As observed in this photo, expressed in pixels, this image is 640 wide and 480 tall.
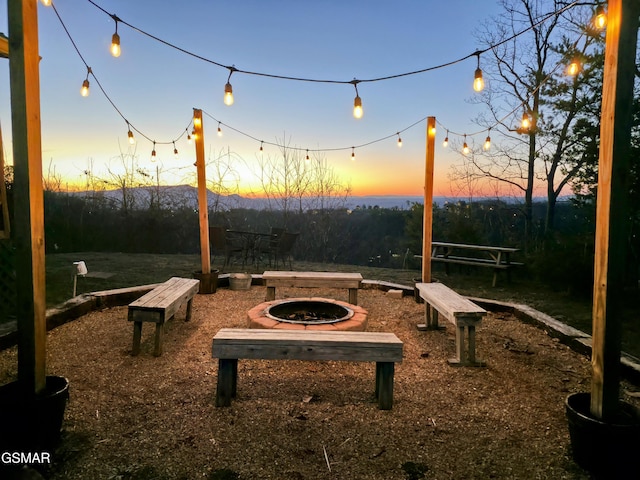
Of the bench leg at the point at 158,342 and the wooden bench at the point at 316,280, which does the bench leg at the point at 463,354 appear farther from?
the bench leg at the point at 158,342

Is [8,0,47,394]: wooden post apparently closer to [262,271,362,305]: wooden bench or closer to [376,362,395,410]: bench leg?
[376,362,395,410]: bench leg

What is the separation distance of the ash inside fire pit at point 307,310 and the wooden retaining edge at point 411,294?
6.47ft

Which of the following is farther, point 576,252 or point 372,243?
point 372,243

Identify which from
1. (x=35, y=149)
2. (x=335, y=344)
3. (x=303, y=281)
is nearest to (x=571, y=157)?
(x=303, y=281)

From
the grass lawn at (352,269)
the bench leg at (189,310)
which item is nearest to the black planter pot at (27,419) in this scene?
the bench leg at (189,310)

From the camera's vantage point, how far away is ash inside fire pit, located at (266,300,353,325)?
3.96 m

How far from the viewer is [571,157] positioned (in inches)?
347

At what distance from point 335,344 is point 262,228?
806cm

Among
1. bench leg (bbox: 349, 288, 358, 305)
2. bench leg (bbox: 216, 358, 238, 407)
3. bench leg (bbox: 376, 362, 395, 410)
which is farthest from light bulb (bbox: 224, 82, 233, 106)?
bench leg (bbox: 376, 362, 395, 410)

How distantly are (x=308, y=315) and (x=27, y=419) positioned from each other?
2510 mm

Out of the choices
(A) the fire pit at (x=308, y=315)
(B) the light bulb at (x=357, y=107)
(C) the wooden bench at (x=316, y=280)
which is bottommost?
(A) the fire pit at (x=308, y=315)

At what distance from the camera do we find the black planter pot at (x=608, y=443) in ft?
5.90

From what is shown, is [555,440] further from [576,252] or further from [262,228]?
[262,228]

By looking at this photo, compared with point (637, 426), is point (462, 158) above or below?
above
